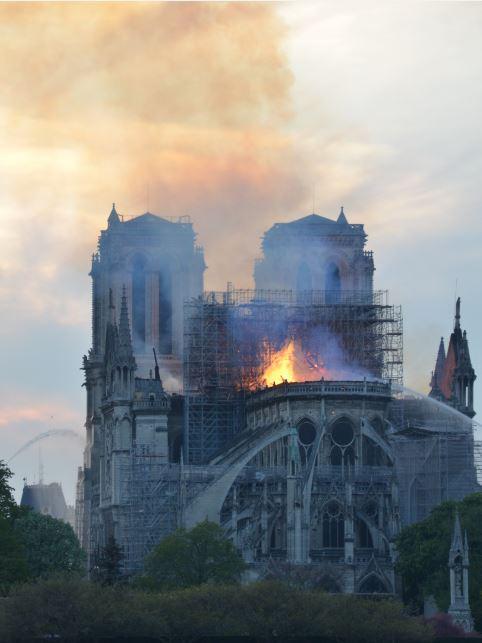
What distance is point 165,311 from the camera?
195 metres

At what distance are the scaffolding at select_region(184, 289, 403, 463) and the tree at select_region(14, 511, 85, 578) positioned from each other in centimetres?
1417

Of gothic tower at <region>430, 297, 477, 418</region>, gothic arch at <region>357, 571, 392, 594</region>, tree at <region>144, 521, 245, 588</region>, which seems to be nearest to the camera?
tree at <region>144, 521, 245, 588</region>

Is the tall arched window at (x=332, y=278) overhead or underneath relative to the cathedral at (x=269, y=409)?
overhead

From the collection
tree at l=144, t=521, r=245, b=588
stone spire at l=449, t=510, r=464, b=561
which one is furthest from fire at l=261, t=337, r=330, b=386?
stone spire at l=449, t=510, r=464, b=561

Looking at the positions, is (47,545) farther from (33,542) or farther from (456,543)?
(456,543)

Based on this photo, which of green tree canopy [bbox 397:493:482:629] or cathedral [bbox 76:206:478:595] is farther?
cathedral [bbox 76:206:478:595]

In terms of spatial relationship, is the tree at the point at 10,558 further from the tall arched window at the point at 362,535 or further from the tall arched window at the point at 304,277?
the tall arched window at the point at 304,277

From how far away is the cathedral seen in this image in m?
164

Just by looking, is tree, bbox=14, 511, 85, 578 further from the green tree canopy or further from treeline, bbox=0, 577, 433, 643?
treeline, bbox=0, 577, 433, 643

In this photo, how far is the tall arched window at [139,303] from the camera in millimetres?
193500

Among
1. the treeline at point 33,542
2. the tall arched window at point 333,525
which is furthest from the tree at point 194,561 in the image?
the tall arched window at point 333,525

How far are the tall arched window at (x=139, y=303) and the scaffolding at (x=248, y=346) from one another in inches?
506

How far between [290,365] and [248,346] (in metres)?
2.96

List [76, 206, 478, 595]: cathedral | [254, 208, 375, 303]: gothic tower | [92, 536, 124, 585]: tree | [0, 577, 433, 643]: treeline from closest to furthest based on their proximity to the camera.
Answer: [0, 577, 433, 643]: treeline, [92, 536, 124, 585]: tree, [76, 206, 478, 595]: cathedral, [254, 208, 375, 303]: gothic tower
